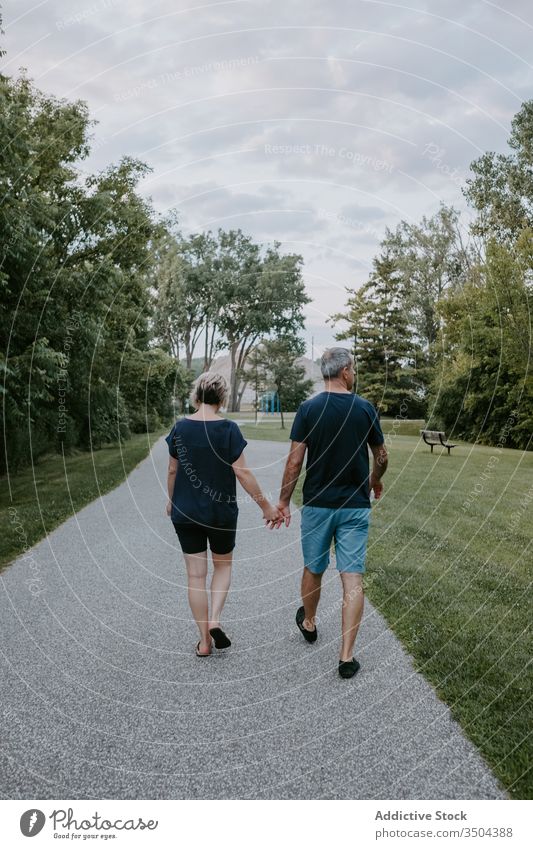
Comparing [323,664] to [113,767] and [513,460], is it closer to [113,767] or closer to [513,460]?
[113,767]

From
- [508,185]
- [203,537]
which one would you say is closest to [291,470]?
[203,537]

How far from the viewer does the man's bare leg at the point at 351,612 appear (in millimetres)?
4125

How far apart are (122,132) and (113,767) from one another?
6.06 metres

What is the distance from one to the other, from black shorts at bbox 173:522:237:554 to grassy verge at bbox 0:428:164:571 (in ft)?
11.9

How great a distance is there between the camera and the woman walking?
13.8 ft

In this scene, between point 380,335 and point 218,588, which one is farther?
point 380,335

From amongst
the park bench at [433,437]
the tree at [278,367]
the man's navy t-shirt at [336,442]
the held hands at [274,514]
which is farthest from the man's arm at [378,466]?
the park bench at [433,437]

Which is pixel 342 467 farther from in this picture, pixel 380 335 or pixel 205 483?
pixel 380 335

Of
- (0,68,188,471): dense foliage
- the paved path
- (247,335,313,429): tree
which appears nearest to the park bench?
(0,68,188,471): dense foliage

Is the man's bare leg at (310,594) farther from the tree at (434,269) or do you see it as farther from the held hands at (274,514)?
the tree at (434,269)

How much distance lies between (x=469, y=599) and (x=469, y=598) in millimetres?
29

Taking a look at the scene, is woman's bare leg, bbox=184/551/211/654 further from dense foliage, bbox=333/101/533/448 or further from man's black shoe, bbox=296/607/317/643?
dense foliage, bbox=333/101/533/448

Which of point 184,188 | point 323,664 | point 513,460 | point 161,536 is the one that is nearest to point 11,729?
point 323,664

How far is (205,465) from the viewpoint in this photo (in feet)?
13.8
